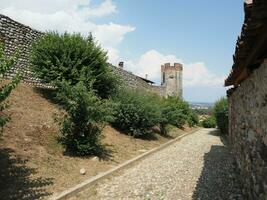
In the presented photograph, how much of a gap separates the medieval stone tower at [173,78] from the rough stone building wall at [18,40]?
3162 centimetres

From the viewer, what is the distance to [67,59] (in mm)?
12969

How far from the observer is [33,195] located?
225 inches

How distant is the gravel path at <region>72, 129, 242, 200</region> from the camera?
6352 millimetres

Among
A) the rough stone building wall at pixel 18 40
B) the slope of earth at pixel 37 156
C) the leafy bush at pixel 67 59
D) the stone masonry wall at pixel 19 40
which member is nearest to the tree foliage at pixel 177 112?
the leafy bush at pixel 67 59

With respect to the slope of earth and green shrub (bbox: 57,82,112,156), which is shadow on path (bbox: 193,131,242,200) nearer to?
the slope of earth

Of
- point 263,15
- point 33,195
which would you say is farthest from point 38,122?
point 263,15

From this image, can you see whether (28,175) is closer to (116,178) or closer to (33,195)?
(33,195)

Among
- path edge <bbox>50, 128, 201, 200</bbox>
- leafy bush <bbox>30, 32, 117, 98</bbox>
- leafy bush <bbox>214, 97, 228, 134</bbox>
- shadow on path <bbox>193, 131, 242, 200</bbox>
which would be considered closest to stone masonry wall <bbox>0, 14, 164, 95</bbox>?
leafy bush <bbox>30, 32, 117, 98</bbox>

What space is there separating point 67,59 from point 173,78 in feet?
108

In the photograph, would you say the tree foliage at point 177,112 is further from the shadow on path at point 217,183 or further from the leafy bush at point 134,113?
the shadow on path at point 217,183

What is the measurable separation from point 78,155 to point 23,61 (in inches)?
254

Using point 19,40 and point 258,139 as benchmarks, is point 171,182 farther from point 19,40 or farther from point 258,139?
point 19,40

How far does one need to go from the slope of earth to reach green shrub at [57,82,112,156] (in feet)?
1.08

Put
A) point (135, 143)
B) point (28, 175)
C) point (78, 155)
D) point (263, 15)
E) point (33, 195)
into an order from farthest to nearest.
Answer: point (135, 143), point (78, 155), point (28, 175), point (33, 195), point (263, 15)
